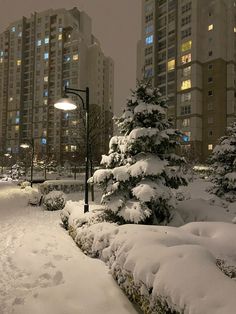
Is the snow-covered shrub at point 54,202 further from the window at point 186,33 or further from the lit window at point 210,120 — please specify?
the window at point 186,33

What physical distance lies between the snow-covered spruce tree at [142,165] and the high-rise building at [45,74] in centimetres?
8406

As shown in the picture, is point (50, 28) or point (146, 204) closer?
point (146, 204)

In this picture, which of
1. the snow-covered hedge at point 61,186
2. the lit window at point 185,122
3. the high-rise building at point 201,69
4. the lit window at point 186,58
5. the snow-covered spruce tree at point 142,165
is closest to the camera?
the snow-covered spruce tree at point 142,165

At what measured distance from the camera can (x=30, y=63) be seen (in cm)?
10981

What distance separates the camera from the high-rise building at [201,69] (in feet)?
198

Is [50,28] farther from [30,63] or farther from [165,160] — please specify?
[165,160]

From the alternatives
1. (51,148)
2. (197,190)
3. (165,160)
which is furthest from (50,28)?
(165,160)

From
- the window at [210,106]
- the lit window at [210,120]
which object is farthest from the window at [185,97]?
the lit window at [210,120]

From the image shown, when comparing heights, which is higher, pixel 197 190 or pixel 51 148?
pixel 51 148

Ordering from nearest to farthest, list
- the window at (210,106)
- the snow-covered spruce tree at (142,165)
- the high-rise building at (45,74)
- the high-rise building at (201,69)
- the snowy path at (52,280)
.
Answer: the snowy path at (52,280) < the snow-covered spruce tree at (142,165) < the high-rise building at (201,69) < the window at (210,106) < the high-rise building at (45,74)

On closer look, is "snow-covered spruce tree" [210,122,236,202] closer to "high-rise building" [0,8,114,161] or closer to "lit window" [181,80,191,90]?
"lit window" [181,80,191,90]

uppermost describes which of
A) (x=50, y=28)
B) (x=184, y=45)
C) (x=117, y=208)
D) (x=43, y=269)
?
(x=50, y=28)

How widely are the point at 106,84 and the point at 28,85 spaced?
31.0 m

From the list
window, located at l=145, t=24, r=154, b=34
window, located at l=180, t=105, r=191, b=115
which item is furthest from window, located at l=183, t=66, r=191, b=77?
window, located at l=145, t=24, r=154, b=34
